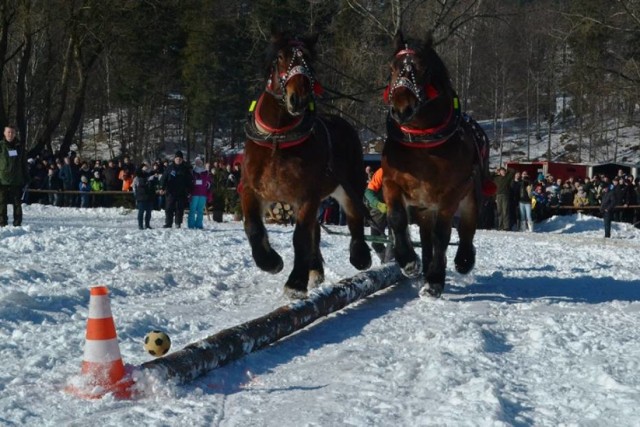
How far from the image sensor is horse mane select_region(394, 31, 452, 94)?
28.0 feet

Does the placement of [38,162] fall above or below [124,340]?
above

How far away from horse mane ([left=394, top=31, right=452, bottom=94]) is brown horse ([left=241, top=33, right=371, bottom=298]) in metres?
0.96

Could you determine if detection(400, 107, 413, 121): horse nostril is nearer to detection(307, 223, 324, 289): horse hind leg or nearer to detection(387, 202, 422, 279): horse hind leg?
detection(387, 202, 422, 279): horse hind leg

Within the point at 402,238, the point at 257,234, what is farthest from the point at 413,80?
the point at 257,234

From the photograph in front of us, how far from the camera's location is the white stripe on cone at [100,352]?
4.87m

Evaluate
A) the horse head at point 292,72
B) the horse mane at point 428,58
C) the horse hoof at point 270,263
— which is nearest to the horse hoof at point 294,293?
the horse hoof at point 270,263

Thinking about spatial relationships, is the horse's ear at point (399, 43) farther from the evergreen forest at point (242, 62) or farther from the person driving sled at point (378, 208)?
the evergreen forest at point (242, 62)

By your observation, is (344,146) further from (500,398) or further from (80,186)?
(80,186)

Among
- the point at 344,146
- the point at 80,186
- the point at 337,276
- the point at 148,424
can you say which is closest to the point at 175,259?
the point at 337,276

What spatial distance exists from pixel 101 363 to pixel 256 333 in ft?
4.67

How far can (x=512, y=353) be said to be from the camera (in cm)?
618

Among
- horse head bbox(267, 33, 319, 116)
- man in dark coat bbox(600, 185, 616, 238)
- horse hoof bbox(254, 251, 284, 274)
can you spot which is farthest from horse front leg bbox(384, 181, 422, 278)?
man in dark coat bbox(600, 185, 616, 238)

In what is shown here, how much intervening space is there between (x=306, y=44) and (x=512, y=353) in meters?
3.68

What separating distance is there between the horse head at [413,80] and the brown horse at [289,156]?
784 millimetres
